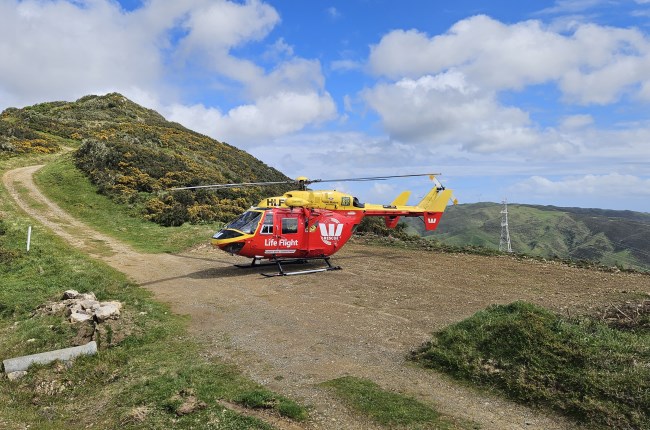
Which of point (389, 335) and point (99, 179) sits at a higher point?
point (99, 179)

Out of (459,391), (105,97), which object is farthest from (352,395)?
(105,97)

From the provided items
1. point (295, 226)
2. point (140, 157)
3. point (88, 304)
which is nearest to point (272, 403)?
point (88, 304)

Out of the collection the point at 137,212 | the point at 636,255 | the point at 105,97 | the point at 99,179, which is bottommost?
the point at 636,255

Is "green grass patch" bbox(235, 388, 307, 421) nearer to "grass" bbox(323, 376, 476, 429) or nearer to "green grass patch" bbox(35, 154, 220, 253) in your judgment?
"grass" bbox(323, 376, 476, 429)

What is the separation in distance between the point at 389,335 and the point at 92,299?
813 cm

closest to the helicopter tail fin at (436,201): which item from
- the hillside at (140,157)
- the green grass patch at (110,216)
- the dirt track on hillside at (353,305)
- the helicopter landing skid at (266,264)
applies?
the dirt track on hillside at (353,305)

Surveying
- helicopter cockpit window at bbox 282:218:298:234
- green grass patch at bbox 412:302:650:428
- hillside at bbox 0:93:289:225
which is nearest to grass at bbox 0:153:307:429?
green grass patch at bbox 412:302:650:428

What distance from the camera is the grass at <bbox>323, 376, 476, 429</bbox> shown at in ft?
19.3

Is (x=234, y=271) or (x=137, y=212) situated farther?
(x=137, y=212)

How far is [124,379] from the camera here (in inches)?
Result: 303

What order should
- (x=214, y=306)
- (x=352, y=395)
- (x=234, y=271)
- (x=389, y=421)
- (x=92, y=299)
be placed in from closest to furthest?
1. (x=389, y=421)
2. (x=352, y=395)
3. (x=92, y=299)
4. (x=214, y=306)
5. (x=234, y=271)

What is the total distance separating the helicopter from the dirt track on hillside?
48.1 inches

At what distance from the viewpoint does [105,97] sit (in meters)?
68.0

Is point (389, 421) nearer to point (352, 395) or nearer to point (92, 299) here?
point (352, 395)
